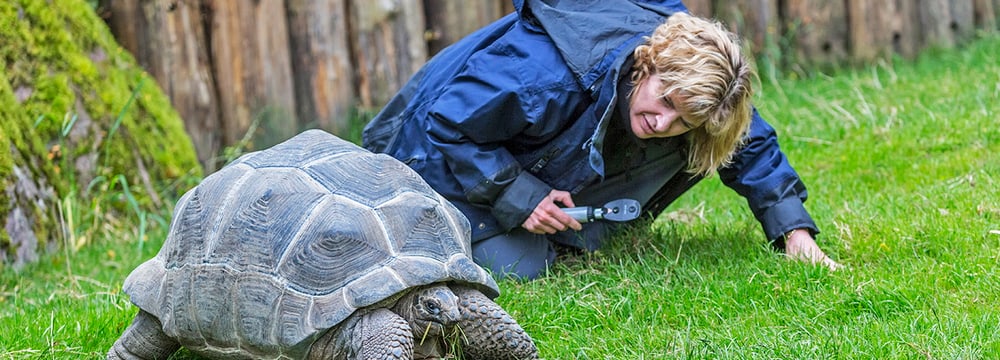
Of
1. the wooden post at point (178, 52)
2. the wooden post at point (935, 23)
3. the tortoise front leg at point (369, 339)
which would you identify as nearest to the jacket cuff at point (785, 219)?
the tortoise front leg at point (369, 339)

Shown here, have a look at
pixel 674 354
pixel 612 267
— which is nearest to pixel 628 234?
pixel 612 267

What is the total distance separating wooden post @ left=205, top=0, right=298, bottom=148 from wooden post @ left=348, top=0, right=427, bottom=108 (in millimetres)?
482

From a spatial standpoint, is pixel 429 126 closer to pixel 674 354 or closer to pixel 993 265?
pixel 674 354

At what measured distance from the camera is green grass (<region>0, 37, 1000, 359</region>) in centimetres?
359

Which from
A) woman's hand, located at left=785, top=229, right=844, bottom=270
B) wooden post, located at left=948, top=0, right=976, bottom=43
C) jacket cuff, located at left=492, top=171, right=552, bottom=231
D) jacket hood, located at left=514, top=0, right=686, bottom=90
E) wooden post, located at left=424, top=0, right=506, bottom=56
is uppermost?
jacket hood, located at left=514, top=0, right=686, bottom=90

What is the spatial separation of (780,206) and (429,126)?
1448 millimetres

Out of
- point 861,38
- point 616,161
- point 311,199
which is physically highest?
point 311,199

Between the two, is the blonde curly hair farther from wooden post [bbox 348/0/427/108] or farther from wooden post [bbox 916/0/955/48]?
wooden post [bbox 916/0/955/48]

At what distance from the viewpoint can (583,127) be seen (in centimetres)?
444

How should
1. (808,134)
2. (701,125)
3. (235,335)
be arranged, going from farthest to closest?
(808,134), (701,125), (235,335)

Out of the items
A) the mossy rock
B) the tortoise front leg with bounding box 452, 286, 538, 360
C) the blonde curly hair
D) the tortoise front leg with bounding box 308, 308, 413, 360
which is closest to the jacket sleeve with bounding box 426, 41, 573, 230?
the blonde curly hair

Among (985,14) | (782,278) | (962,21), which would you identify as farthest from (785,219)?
(985,14)

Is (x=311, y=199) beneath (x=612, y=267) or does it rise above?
above

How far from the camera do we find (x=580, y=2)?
454 centimetres
